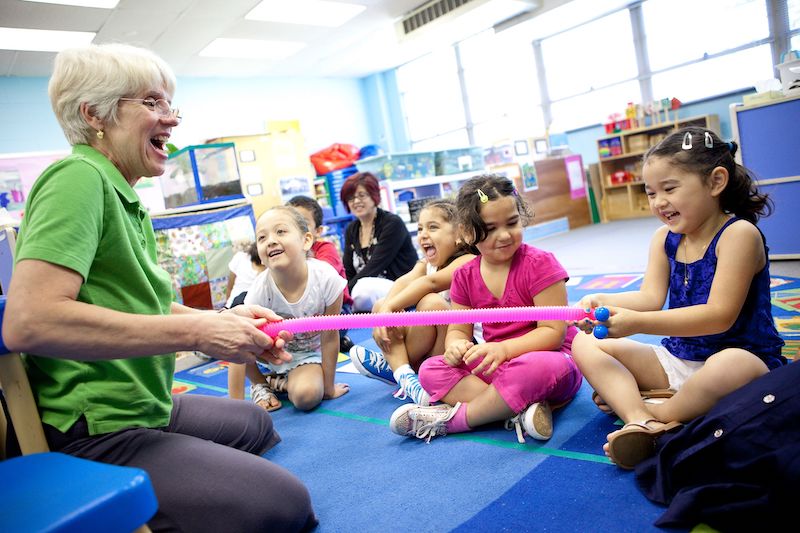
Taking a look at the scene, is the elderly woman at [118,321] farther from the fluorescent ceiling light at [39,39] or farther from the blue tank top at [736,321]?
the fluorescent ceiling light at [39,39]

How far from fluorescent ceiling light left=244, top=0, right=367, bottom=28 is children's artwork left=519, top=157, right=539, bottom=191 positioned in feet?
9.54

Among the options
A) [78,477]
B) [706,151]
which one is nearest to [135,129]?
[78,477]

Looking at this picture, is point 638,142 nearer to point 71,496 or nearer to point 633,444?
point 633,444

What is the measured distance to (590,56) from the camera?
8.60 meters

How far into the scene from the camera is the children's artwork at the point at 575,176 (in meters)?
8.15

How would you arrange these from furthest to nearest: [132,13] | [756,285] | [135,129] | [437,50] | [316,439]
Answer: [437,50], [132,13], [316,439], [756,285], [135,129]

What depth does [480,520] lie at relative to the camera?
3.86 ft

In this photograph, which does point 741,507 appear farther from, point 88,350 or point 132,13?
point 132,13

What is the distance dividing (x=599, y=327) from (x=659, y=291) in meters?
0.45

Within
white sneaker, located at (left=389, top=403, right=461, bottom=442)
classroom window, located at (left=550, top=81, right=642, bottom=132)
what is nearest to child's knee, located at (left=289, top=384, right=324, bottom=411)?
white sneaker, located at (left=389, top=403, right=461, bottom=442)

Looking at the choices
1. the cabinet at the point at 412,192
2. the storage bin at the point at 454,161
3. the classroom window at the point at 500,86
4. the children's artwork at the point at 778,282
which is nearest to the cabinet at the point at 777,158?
the children's artwork at the point at 778,282

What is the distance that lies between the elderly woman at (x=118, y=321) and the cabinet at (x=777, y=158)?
322cm

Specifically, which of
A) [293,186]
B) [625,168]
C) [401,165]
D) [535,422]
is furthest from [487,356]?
[625,168]

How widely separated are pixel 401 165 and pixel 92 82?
5412mm
